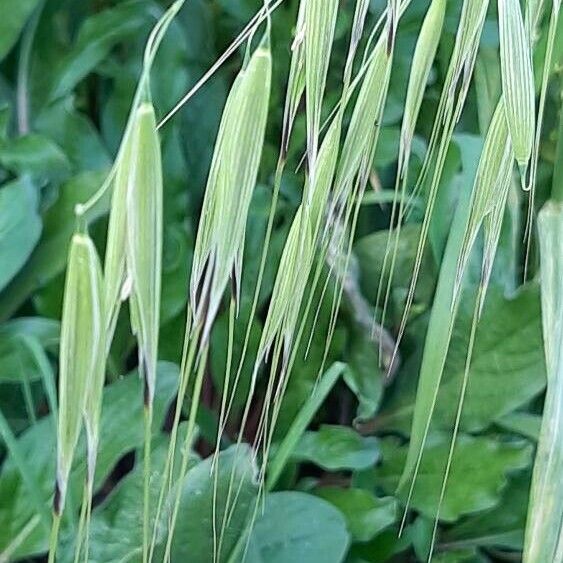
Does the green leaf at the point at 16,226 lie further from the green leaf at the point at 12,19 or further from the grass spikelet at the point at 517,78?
the grass spikelet at the point at 517,78

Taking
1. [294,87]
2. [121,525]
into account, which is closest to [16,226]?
[121,525]

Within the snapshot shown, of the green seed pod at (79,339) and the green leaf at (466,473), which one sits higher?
the green seed pod at (79,339)

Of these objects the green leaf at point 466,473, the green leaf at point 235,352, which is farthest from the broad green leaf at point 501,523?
the green leaf at point 235,352

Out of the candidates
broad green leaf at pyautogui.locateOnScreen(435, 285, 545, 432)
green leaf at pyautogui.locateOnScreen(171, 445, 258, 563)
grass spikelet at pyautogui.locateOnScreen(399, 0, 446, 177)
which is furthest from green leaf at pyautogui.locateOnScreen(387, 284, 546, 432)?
grass spikelet at pyautogui.locateOnScreen(399, 0, 446, 177)

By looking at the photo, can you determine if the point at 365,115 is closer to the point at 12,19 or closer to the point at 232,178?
the point at 232,178

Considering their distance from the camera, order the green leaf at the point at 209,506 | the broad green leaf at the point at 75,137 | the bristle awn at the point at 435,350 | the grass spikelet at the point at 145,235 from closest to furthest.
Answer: the grass spikelet at the point at 145,235, the bristle awn at the point at 435,350, the green leaf at the point at 209,506, the broad green leaf at the point at 75,137
